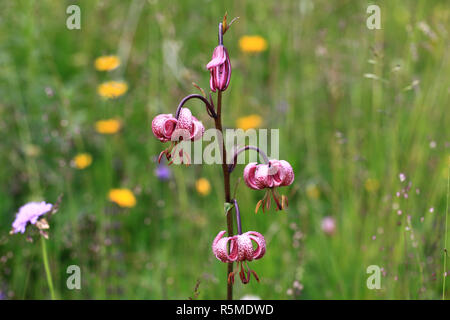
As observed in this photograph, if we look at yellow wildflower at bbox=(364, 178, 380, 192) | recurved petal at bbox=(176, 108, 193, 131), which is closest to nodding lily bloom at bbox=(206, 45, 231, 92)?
recurved petal at bbox=(176, 108, 193, 131)

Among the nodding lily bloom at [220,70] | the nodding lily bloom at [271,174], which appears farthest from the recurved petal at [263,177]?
the nodding lily bloom at [220,70]

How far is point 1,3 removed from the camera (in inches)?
124

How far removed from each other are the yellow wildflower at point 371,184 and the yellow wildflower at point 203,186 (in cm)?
91

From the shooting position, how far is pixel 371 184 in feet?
9.47

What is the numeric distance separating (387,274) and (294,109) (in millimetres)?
1700

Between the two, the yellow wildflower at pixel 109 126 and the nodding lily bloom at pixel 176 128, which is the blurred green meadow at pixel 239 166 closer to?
the yellow wildflower at pixel 109 126

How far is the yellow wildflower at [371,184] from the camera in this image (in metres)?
2.87

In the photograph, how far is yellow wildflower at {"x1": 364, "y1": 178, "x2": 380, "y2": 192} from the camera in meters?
2.87

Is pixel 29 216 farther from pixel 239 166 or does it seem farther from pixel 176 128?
pixel 239 166

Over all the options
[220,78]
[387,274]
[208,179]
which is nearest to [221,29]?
[220,78]

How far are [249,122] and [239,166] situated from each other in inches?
14.7

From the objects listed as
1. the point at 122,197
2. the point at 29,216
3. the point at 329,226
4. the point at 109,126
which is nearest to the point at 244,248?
the point at 29,216
